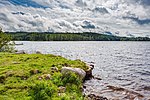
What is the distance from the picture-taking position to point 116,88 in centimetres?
2961

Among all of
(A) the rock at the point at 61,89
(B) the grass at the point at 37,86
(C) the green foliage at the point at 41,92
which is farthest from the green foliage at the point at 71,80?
(C) the green foliage at the point at 41,92

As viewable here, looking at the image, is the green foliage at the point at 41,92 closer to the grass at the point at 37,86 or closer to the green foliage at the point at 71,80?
the grass at the point at 37,86

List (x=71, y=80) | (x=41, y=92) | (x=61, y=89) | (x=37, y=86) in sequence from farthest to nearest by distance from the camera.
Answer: (x=71, y=80)
(x=61, y=89)
(x=37, y=86)
(x=41, y=92)

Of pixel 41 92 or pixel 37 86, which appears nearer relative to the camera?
pixel 41 92

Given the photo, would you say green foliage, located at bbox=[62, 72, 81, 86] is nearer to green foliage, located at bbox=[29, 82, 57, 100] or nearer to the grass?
the grass

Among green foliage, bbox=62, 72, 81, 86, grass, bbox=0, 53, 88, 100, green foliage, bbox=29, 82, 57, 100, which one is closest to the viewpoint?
green foliage, bbox=29, 82, 57, 100

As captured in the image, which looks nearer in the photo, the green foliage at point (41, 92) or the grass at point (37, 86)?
the green foliage at point (41, 92)

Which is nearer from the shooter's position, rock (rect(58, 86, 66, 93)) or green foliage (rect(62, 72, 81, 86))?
rock (rect(58, 86, 66, 93))

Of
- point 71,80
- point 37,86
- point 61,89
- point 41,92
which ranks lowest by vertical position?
point 61,89

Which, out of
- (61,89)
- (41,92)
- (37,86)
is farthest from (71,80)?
(41,92)

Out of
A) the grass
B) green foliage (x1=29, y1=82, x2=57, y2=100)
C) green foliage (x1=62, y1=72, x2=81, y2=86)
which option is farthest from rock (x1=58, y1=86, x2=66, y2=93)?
green foliage (x1=29, y1=82, x2=57, y2=100)

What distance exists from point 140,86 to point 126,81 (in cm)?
386

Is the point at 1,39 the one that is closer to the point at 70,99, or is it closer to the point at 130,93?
the point at 130,93

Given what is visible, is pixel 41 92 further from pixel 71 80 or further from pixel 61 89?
pixel 71 80
